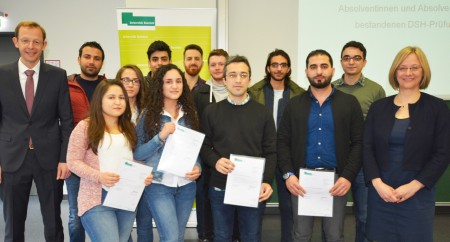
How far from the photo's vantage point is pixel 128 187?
7.79 ft

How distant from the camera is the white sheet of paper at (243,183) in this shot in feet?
8.23

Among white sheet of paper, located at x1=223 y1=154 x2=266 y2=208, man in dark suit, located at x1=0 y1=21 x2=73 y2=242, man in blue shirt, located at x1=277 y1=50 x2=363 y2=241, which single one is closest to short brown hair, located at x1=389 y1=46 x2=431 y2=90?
man in blue shirt, located at x1=277 y1=50 x2=363 y2=241

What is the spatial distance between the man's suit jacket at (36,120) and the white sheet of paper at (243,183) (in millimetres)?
1428

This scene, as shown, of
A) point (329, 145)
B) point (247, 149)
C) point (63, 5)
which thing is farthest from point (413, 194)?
point (63, 5)

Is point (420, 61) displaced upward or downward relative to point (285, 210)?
upward

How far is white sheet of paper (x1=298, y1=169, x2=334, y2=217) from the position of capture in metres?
2.58

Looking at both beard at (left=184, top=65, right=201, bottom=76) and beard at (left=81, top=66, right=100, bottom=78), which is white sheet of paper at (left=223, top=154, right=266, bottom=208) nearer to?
beard at (left=184, top=65, right=201, bottom=76)

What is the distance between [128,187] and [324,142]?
145 cm

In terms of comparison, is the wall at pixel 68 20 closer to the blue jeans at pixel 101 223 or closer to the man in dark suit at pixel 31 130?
the man in dark suit at pixel 31 130

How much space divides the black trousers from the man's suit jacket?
5cm

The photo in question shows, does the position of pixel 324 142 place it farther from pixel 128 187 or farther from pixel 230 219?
pixel 128 187

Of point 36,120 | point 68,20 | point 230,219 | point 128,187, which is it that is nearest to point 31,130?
point 36,120

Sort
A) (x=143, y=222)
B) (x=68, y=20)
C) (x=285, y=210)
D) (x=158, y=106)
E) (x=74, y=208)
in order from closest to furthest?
(x=158, y=106) → (x=143, y=222) → (x=74, y=208) → (x=285, y=210) → (x=68, y=20)

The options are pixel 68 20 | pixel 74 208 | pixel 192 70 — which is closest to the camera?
pixel 74 208
